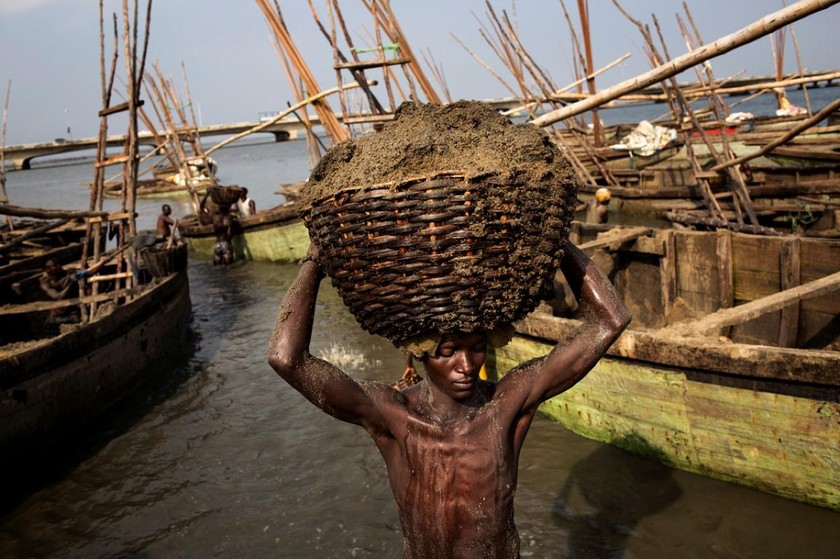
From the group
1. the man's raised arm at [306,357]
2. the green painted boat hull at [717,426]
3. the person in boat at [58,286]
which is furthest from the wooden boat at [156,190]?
the man's raised arm at [306,357]

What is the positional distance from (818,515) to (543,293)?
3165mm

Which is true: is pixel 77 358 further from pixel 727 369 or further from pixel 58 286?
pixel 727 369

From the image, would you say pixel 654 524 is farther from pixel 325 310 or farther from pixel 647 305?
Answer: pixel 325 310

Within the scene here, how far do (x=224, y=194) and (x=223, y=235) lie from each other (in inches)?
38.6

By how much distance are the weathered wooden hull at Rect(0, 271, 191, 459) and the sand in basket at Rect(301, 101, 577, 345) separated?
434cm

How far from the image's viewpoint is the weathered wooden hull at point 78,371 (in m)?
4.82

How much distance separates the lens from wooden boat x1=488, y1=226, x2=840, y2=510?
348 centimetres

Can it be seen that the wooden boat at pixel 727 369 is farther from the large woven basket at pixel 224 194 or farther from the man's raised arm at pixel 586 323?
the large woven basket at pixel 224 194

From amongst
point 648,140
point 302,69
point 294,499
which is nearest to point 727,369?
point 294,499

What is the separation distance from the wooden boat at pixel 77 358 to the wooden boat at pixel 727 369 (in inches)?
146

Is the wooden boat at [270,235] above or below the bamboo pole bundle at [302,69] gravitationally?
below

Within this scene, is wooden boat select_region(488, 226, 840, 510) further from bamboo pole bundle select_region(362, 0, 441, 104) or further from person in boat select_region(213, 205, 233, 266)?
person in boat select_region(213, 205, 233, 266)

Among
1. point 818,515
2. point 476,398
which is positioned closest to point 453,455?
point 476,398

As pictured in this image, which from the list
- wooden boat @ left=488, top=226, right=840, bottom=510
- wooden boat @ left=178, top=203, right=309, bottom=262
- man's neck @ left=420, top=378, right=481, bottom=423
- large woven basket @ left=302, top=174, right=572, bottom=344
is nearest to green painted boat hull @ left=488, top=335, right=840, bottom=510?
wooden boat @ left=488, top=226, right=840, bottom=510
